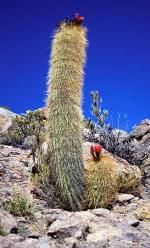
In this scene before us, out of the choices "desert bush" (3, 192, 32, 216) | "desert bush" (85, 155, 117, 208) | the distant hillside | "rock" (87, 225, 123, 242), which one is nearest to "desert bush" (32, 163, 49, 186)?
"desert bush" (85, 155, 117, 208)

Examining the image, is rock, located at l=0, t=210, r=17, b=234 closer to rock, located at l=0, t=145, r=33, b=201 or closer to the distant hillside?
rock, located at l=0, t=145, r=33, b=201

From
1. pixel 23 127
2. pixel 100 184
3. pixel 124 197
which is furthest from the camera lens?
pixel 23 127

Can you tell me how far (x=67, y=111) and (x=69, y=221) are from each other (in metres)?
2.49

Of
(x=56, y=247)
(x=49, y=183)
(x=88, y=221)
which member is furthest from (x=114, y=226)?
(x=49, y=183)

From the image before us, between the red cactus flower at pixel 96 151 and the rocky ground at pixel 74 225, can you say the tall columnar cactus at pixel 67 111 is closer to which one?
the red cactus flower at pixel 96 151

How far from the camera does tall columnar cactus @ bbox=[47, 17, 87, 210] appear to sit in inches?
337

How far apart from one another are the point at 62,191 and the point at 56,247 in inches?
94.4

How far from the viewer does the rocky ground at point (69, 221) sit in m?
6.38

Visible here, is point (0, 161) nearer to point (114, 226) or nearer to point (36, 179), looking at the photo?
point (36, 179)

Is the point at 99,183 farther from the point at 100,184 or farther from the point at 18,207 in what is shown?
the point at 18,207

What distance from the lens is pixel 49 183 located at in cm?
891

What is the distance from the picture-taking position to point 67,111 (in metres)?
8.88

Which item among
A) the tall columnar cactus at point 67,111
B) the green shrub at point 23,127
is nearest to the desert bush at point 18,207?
the tall columnar cactus at point 67,111

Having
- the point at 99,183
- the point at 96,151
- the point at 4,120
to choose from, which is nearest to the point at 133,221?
the point at 99,183
